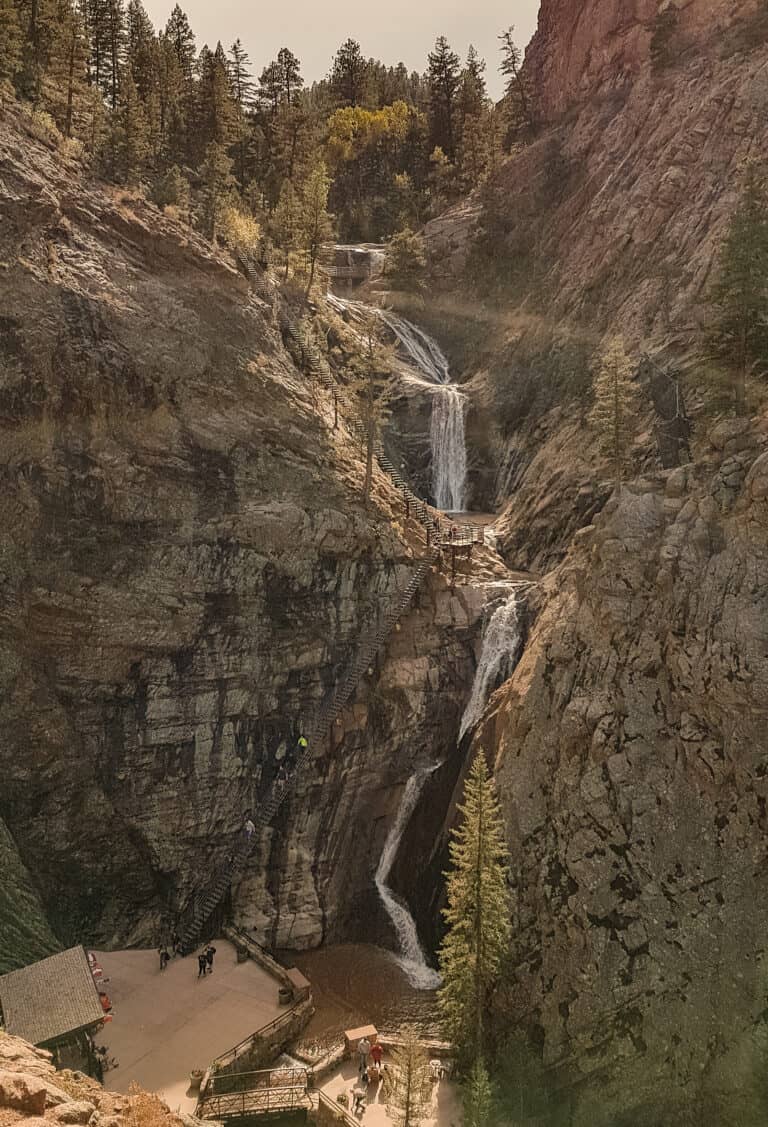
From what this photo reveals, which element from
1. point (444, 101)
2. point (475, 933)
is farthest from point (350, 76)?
point (475, 933)

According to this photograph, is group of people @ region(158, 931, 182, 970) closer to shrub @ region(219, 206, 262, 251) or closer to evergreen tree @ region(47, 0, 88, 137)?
shrub @ region(219, 206, 262, 251)

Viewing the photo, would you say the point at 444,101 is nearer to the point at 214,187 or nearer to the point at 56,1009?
the point at 214,187

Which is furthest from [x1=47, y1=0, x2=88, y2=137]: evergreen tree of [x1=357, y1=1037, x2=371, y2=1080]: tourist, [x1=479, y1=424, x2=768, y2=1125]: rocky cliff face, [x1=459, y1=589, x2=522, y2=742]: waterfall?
[x1=357, y1=1037, x2=371, y2=1080]: tourist

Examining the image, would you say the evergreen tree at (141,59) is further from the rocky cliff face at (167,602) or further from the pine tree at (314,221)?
the rocky cliff face at (167,602)

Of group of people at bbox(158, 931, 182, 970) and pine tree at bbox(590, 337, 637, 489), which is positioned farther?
pine tree at bbox(590, 337, 637, 489)

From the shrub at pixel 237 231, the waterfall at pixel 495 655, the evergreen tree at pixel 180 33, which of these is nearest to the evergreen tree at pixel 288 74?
the evergreen tree at pixel 180 33

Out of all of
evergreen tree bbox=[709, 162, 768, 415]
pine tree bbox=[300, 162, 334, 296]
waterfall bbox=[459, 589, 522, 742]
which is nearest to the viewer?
evergreen tree bbox=[709, 162, 768, 415]
